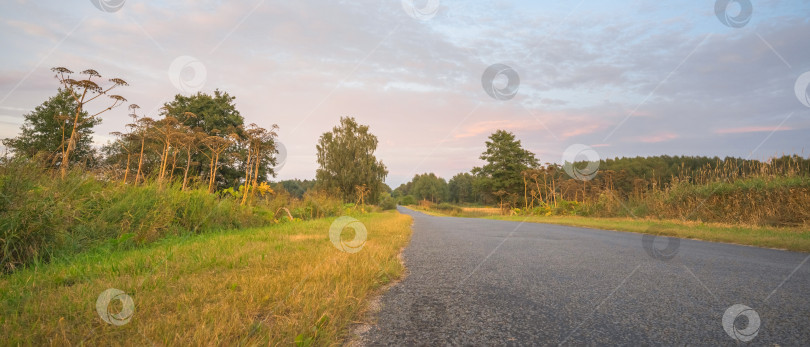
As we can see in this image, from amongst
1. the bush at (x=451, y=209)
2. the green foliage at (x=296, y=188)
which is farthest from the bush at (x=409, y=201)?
the bush at (x=451, y=209)

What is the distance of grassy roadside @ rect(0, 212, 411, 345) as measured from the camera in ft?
5.70

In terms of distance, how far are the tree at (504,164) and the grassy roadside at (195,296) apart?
39.9 m

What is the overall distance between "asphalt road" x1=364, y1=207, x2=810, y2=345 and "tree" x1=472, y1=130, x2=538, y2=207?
37.8 m

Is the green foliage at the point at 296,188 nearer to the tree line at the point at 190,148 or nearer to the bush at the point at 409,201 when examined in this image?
the tree line at the point at 190,148

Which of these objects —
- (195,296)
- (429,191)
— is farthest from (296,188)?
(429,191)

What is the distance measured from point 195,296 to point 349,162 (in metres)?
30.8

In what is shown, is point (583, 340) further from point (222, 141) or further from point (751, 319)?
point (222, 141)

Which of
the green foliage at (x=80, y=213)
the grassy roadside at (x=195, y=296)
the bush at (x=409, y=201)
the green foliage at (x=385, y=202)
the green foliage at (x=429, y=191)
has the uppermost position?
the green foliage at (x=429, y=191)

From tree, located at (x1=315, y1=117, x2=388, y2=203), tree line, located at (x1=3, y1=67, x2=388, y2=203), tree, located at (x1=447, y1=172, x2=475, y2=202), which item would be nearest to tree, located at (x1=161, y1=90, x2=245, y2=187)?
tree line, located at (x1=3, y1=67, x2=388, y2=203)

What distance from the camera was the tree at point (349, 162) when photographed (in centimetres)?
3251

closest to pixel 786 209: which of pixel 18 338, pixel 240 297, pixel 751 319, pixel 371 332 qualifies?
pixel 751 319

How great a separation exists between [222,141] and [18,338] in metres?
8.13

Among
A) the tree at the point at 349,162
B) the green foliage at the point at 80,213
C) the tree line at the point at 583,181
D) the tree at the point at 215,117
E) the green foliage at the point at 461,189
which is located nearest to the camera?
the green foliage at the point at 80,213

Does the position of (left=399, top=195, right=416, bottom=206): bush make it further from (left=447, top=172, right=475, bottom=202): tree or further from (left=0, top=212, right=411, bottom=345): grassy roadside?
(left=0, top=212, right=411, bottom=345): grassy roadside
